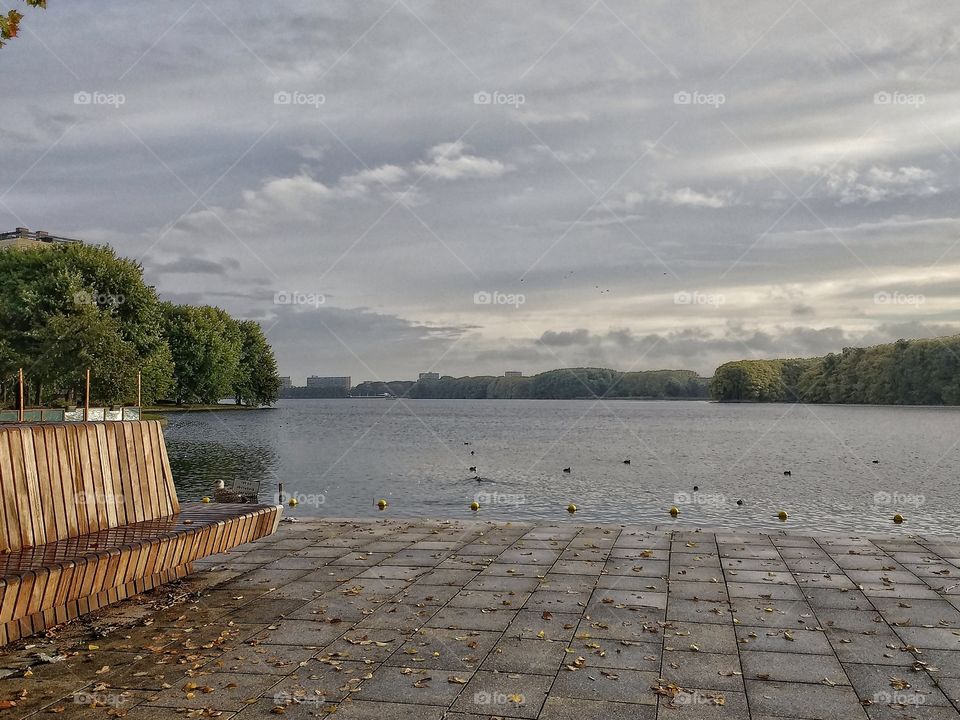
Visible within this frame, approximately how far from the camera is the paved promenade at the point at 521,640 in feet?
18.2

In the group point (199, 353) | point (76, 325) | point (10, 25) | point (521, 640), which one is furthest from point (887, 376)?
point (10, 25)

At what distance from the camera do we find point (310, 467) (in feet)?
143

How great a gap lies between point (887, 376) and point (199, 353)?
106229mm

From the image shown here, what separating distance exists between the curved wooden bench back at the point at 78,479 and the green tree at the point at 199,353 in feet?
245

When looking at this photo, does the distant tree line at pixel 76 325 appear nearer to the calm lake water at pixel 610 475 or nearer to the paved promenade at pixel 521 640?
the calm lake water at pixel 610 475

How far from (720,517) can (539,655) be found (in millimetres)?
19548

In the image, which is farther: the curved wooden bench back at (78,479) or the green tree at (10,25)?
the green tree at (10,25)

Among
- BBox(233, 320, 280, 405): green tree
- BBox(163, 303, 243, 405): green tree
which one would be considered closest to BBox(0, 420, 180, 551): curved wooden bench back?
BBox(163, 303, 243, 405): green tree

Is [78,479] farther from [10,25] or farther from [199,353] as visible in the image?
[199,353]

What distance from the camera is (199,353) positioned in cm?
8294

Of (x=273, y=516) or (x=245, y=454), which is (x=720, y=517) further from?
(x=245, y=454)

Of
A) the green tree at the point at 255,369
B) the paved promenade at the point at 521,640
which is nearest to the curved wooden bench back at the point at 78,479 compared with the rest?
the paved promenade at the point at 521,640

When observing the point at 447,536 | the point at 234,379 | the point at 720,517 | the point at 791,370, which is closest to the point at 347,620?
the point at 447,536

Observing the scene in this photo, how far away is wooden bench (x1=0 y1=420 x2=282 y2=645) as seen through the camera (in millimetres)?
6082
